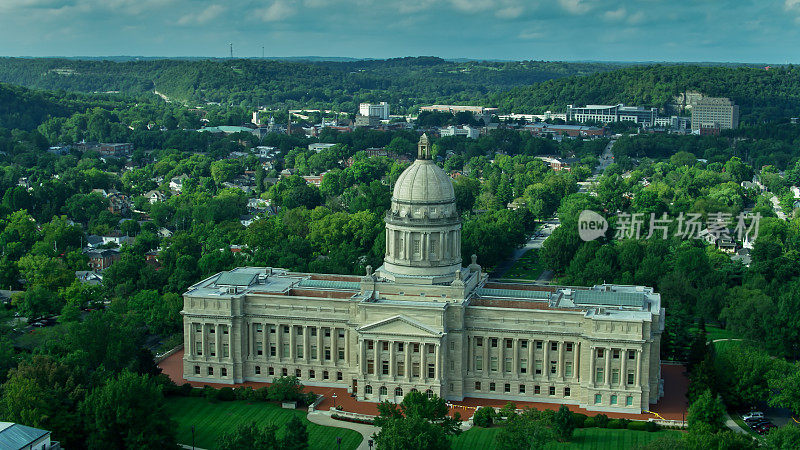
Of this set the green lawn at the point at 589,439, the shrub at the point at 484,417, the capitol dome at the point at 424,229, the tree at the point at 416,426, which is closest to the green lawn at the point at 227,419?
the tree at the point at 416,426

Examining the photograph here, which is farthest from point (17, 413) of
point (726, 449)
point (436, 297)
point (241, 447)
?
point (726, 449)

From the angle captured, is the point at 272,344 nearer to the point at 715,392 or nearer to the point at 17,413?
the point at 17,413

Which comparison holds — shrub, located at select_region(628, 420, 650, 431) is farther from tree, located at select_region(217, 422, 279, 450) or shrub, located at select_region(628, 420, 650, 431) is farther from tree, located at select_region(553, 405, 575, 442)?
tree, located at select_region(217, 422, 279, 450)

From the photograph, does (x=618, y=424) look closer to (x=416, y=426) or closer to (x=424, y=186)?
(x=416, y=426)

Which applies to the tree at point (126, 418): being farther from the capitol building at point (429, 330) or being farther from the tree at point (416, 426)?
the capitol building at point (429, 330)

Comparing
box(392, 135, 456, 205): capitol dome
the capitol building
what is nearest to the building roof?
the capitol building
